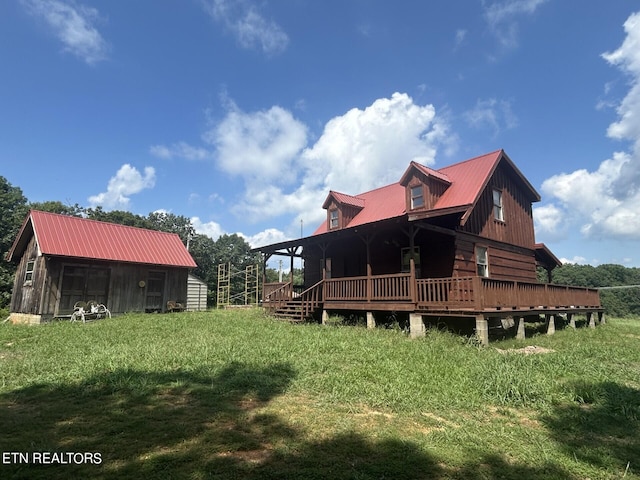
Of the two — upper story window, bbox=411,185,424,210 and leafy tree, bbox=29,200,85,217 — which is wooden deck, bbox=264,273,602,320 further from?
leafy tree, bbox=29,200,85,217

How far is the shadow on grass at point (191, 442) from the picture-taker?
3.67 metres

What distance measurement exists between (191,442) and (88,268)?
19076mm

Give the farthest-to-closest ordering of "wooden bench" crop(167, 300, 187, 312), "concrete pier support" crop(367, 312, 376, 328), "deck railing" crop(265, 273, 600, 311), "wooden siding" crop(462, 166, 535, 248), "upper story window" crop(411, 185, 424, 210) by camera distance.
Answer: "wooden bench" crop(167, 300, 187, 312) < "upper story window" crop(411, 185, 424, 210) < "wooden siding" crop(462, 166, 535, 248) < "concrete pier support" crop(367, 312, 376, 328) < "deck railing" crop(265, 273, 600, 311)

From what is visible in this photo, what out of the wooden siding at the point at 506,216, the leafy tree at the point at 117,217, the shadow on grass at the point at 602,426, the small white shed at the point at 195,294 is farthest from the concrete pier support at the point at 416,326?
the leafy tree at the point at 117,217

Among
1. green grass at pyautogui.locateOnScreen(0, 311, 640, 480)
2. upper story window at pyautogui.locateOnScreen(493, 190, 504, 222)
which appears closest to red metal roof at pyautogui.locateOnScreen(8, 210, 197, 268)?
green grass at pyautogui.locateOnScreen(0, 311, 640, 480)

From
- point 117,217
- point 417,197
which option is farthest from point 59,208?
point 417,197

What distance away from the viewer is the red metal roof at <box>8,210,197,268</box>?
19047mm

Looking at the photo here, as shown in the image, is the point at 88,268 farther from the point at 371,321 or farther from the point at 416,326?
the point at 416,326

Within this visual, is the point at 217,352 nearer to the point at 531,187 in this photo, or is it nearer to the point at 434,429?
the point at 434,429

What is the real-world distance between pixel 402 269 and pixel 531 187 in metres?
8.98

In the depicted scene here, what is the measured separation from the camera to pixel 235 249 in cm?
6356

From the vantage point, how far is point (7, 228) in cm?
3553

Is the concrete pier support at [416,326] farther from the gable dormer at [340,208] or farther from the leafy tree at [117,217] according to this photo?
the leafy tree at [117,217]

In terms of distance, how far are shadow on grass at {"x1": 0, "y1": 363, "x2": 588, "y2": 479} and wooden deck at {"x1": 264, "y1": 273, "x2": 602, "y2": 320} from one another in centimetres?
739
